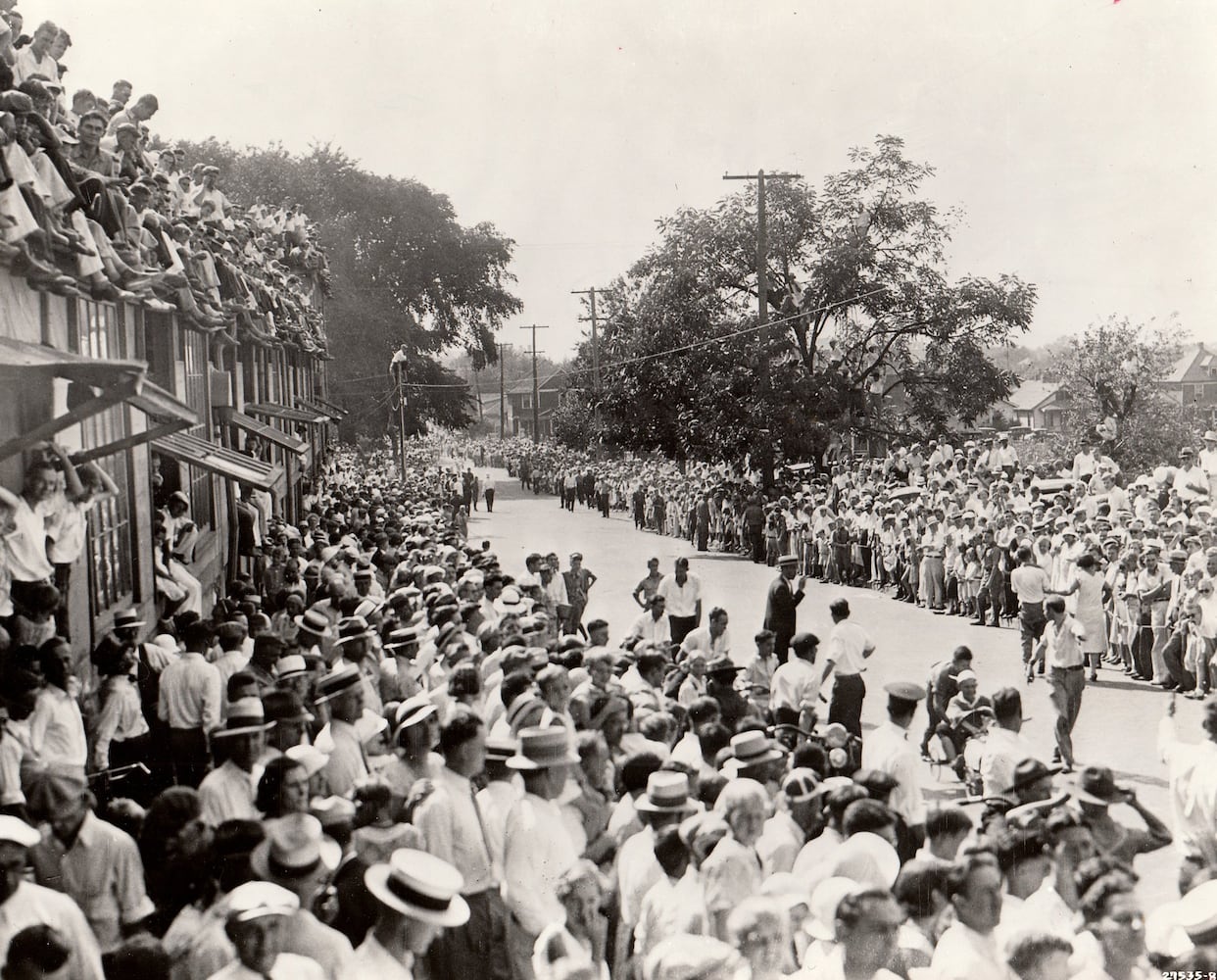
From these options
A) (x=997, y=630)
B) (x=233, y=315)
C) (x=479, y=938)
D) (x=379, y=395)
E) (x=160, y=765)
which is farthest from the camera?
(x=379, y=395)

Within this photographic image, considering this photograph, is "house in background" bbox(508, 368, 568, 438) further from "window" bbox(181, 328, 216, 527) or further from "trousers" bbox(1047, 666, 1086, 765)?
"trousers" bbox(1047, 666, 1086, 765)

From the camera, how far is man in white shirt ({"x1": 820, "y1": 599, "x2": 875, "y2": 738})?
926cm

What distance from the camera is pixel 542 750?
5.30 m

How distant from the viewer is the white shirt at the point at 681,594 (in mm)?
12320

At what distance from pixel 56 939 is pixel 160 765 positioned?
4337 mm

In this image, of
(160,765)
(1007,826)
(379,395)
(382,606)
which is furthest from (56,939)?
(379,395)

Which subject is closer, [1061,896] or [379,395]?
[1061,896]

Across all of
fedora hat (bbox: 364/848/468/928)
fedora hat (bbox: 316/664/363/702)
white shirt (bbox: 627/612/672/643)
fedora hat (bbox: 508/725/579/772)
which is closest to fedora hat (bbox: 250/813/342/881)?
fedora hat (bbox: 364/848/468/928)

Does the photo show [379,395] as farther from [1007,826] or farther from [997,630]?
[1007,826]

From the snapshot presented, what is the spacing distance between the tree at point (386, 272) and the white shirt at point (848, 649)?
3979 centimetres

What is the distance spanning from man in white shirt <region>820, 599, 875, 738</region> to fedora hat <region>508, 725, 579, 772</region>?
4.23 m

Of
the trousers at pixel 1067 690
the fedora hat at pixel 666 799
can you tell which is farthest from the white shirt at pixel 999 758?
the trousers at pixel 1067 690

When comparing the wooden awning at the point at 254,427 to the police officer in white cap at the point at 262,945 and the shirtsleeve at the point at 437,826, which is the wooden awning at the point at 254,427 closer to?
the shirtsleeve at the point at 437,826

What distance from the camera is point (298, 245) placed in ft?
102
